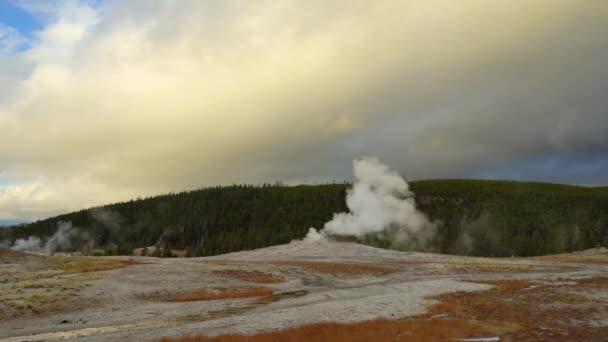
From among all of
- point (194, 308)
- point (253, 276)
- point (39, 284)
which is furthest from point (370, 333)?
point (253, 276)

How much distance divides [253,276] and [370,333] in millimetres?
41617

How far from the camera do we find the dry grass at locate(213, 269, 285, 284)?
2232 inches

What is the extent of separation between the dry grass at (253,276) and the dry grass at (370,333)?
34.7 meters

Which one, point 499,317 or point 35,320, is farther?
point 35,320

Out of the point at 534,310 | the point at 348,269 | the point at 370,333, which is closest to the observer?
the point at 370,333

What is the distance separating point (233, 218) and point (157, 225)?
115 feet

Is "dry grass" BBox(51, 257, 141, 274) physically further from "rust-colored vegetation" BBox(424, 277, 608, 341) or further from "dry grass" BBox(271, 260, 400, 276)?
"rust-colored vegetation" BBox(424, 277, 608, 341)

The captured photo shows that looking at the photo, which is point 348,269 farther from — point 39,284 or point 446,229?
point 446,229

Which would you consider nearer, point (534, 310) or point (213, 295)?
point (534, 310)

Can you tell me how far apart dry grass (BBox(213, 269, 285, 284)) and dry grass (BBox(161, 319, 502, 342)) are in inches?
1368

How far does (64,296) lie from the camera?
38.0 meters

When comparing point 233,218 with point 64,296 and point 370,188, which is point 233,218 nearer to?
point 370,188

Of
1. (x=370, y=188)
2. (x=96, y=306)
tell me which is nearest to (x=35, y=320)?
(x=96, y=306)

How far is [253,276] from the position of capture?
59.9 meters
